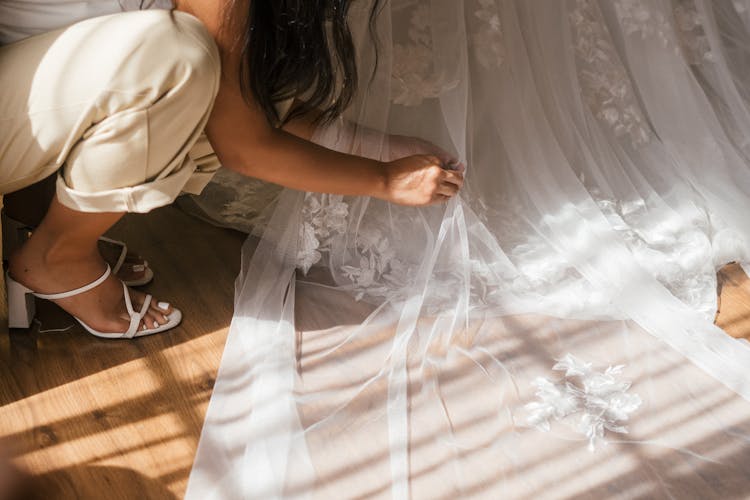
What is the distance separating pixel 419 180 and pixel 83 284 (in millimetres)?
500

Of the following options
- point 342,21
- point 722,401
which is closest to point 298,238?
point 342,21

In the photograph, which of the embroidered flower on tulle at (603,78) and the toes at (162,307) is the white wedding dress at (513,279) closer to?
the embroidered flower on tulle at (603,78)

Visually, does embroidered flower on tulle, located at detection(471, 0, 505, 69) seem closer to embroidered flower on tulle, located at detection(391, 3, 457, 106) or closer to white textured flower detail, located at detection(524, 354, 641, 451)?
embroidered flower on tulle, located at detection(391, 3, 457, 106)

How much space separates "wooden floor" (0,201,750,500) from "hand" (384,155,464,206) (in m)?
0.34

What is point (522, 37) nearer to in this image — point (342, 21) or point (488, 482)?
point (342, 21)

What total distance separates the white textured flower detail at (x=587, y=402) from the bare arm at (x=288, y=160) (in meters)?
0.30

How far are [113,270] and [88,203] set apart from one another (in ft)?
0.88

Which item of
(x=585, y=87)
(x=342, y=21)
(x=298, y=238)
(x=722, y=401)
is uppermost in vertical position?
(x=342, y=21)

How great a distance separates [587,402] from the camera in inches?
52.6

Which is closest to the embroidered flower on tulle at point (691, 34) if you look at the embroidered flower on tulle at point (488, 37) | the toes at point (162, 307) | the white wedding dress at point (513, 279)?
the white wedding dress at point (513, 279)

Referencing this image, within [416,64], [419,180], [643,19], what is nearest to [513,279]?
[419,180]

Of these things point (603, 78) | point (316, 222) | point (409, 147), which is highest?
point (603, 78)

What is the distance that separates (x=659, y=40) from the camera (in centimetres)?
163

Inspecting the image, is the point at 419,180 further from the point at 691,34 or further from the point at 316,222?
the point at 691,34
